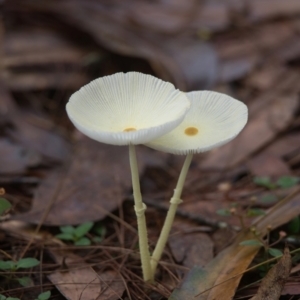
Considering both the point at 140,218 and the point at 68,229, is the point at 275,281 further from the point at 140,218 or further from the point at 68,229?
the point at 68,229

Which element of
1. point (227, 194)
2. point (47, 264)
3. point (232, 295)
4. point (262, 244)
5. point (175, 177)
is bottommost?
point (232, 295)

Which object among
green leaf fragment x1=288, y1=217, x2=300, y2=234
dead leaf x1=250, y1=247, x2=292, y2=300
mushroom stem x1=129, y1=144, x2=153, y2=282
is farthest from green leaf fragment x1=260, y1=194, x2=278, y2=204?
mushroom stem x1=129, y1=144, x2=153, y2=282

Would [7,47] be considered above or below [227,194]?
above

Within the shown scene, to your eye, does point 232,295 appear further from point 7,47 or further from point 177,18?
point 177,18

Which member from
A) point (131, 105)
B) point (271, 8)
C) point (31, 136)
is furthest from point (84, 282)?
point (271, 8)

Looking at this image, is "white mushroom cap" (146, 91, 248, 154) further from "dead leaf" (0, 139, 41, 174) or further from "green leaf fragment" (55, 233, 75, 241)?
"dead leaf" (0, 139, 41, 174)

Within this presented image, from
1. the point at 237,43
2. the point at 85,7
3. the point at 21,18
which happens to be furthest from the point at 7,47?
the point at 237,43
